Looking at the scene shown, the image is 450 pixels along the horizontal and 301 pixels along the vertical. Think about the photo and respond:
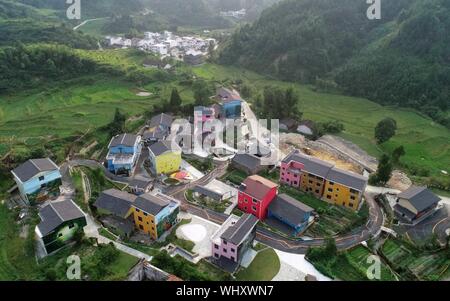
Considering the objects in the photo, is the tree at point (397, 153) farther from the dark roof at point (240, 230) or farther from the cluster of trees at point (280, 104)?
the dark roof at point (240, 230)

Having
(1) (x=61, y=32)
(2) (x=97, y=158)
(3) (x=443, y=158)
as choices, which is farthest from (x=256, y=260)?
(1) (x=61, y=32)

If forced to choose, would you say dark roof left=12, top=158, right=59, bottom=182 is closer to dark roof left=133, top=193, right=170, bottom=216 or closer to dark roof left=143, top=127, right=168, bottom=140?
dark roof left=133, top=193, right=170, bottom=216

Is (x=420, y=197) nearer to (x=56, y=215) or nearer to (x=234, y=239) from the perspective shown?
(x=234, y=239)

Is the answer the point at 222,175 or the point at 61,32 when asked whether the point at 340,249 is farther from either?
the point at 61,32

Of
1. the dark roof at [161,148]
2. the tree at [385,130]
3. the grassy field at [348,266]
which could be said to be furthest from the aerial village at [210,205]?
the tree at [385,130]

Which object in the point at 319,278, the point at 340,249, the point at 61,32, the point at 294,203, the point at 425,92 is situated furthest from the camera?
the point at 61,32

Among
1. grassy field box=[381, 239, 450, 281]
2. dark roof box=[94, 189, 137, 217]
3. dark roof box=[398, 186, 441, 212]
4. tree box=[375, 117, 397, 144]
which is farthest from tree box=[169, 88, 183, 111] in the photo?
grassy field box=[381, 239, 450, 281]
